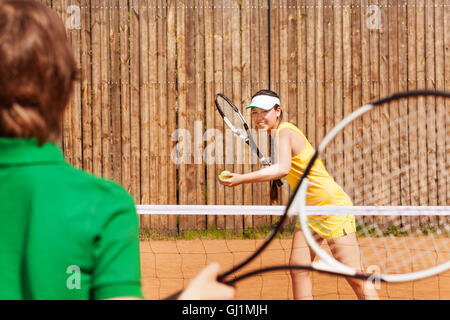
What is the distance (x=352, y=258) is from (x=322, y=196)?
0.50 meters

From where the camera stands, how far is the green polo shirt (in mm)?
942

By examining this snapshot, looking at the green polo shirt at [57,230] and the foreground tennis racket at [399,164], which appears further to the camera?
the foreground tennis racket at [399,164]

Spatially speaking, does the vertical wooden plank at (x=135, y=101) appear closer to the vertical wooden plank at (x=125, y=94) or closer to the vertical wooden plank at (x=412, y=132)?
the vertical wooden plank at (x=125, y=94)

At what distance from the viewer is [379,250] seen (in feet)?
20.9

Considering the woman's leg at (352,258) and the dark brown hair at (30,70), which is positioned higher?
the dark brown hair at (30,70)

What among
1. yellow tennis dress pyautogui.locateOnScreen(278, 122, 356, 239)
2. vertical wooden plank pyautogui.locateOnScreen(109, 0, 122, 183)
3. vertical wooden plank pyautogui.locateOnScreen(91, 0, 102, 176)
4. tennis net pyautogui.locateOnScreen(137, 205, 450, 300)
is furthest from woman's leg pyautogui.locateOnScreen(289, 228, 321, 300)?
vertical wooden plank pyautogui.locateOnScreen(91, 0, 102, 176)

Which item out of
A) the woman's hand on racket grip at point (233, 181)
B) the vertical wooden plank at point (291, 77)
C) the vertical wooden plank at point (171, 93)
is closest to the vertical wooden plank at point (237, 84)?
the vertical wooden plank at point (291, 77)

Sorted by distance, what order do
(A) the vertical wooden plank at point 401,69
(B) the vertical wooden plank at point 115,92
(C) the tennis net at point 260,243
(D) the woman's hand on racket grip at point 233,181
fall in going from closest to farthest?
(D) the woman's hand on racket grip at point 233,181 → (C) the tennis net at point 260,243 → (B) the vertical wooden plank at point 115,92 → (A) the vertical wooden plank at point 401,69

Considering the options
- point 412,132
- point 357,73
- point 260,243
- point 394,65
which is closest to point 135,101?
point 260,243

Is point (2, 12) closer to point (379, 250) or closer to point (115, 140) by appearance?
point (379, 250)

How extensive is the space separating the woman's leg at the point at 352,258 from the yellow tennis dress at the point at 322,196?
4cm

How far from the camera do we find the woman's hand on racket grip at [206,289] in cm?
112
